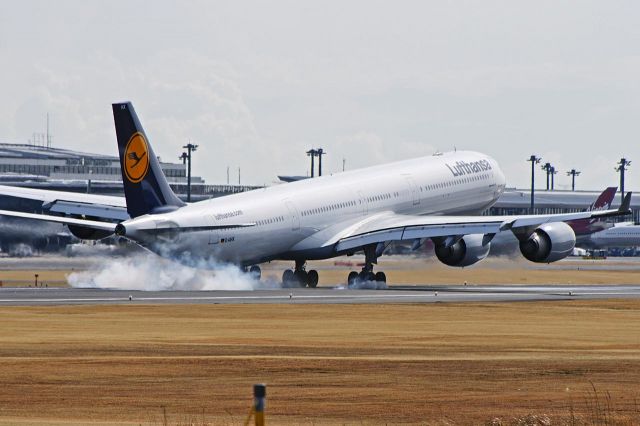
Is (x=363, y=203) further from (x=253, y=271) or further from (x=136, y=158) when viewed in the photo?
(x=136, y=158)

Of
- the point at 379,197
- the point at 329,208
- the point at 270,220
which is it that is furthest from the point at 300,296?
the point at 379,197

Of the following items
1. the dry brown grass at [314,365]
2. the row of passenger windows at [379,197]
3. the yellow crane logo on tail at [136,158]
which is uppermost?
the yellow crane logo on tail at [136,158]

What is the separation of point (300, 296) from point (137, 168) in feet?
31.2

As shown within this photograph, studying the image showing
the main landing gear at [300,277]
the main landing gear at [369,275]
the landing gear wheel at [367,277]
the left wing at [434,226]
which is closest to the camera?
the left wing at [434,226]

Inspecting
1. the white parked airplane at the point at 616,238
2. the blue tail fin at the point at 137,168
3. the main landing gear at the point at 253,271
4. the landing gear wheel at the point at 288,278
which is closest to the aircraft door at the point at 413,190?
the landing gear wheel at the point at 288,278

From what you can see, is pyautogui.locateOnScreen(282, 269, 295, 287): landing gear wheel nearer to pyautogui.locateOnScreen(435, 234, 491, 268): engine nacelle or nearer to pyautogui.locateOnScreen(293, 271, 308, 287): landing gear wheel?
pyautogui.locateOnScreen(293, 271, 308, 287): landing gear wheel

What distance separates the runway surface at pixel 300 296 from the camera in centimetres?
5881

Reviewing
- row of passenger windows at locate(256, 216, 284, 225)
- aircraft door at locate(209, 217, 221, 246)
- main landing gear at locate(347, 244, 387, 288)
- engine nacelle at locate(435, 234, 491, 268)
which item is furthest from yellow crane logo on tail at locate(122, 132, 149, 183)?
engine nacelle at locate(435, 234, 491, 268)

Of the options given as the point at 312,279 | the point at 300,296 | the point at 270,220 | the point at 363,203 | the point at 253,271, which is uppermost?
the point at 363,203

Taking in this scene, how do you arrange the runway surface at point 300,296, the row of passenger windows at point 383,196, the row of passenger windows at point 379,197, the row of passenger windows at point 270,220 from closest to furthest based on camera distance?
the runway surface at point 300,296 → the row of passenger windows at point 270,220 → the row of passenger windows at point 383,196 → the row of passenger windows at point 379,197

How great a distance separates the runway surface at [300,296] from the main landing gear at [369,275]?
253 cm

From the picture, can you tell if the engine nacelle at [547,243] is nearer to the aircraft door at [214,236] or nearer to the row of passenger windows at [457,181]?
the row of passenger windows at [457,181]

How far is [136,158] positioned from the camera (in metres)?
66.4

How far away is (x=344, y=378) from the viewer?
106 ft
